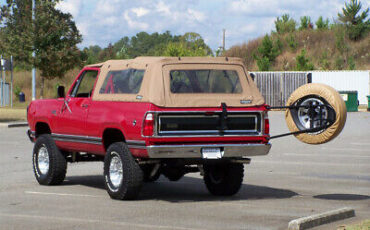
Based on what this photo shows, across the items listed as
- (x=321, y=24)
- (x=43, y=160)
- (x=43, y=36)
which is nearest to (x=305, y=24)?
(x=321, y=24)

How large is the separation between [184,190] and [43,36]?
40390 mm

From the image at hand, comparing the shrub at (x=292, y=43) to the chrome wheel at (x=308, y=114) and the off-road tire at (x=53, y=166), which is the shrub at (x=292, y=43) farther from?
the chrome wheel at (x=308, y=114)

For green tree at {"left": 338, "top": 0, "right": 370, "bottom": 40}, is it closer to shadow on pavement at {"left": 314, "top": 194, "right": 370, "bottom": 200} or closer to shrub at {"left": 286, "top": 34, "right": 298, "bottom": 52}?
shrub at {"left": 286, "top": 34, "right": 298, "bottom": 52}

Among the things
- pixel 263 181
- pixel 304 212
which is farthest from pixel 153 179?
pixel 304 212

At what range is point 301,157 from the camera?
19531 millimetres

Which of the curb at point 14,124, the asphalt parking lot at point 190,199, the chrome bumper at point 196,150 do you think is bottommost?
the asphalt parking lot at point 190,199

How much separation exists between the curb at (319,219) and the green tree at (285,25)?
81.0 metres

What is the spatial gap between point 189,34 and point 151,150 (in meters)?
124

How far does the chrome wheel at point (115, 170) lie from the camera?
1170 centimetres

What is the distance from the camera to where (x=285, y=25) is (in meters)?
91.0

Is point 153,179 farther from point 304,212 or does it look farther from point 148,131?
point 304,212

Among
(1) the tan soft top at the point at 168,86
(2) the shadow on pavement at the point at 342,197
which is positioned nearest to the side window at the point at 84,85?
(1) the tan soft top at the point at 168,86

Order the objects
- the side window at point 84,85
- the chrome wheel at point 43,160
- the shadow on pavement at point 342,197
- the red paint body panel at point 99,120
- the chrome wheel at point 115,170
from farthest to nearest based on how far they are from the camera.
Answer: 1. the chrome wheel at point 43,160
2. the side window at point 84,85
3. the shadow on pavement at point 342,197
4. the chrome wheel at point 115,170
5. the red paint body panel at point 99,120

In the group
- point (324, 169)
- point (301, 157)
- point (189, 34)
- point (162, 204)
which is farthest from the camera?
point (189, 34)
